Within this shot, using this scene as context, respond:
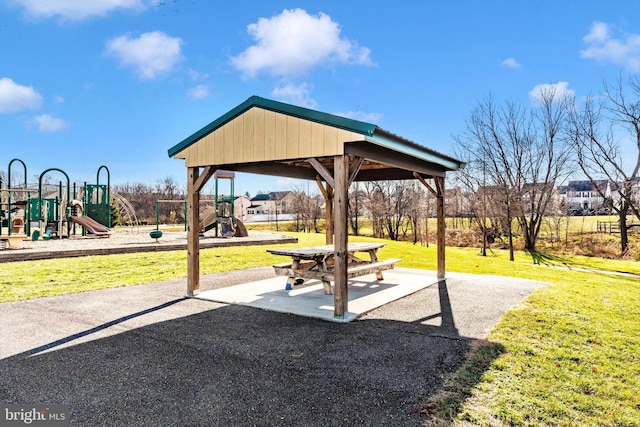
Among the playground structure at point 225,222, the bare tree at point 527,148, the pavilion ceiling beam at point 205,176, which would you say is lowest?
Answer: the playground structure at point 225,222

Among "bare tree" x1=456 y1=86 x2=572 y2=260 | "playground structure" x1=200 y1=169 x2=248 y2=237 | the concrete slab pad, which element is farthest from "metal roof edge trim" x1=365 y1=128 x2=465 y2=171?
"bare tree" x1=456 y1=86 x2=572 y2=260

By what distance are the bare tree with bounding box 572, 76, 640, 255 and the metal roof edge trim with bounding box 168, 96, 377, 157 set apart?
741 inches

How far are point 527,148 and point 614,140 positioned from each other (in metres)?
3.61

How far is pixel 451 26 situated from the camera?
12.8 meters

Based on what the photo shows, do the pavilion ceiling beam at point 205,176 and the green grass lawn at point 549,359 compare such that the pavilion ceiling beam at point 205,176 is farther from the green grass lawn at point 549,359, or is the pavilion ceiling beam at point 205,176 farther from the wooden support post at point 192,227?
the green grass lawn at point 549,359

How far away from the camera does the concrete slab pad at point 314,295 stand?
A: 549 centimetres

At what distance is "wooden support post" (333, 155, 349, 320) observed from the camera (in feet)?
15.9

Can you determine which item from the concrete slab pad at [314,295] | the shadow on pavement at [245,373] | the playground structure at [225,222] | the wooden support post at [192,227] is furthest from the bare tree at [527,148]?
the shadow on pavement at [245,373]

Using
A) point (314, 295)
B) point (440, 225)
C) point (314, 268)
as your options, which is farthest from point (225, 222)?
point (314, 295)

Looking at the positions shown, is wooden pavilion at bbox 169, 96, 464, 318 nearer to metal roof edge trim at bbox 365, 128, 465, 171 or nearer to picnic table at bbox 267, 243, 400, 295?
metal roof edge trim at bbox 365, 128, 465, 171

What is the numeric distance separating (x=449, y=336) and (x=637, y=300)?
14.7 ft

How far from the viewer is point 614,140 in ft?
60.5

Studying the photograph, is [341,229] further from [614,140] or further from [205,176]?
[614,140]

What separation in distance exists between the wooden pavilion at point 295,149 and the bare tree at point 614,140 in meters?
15.7
